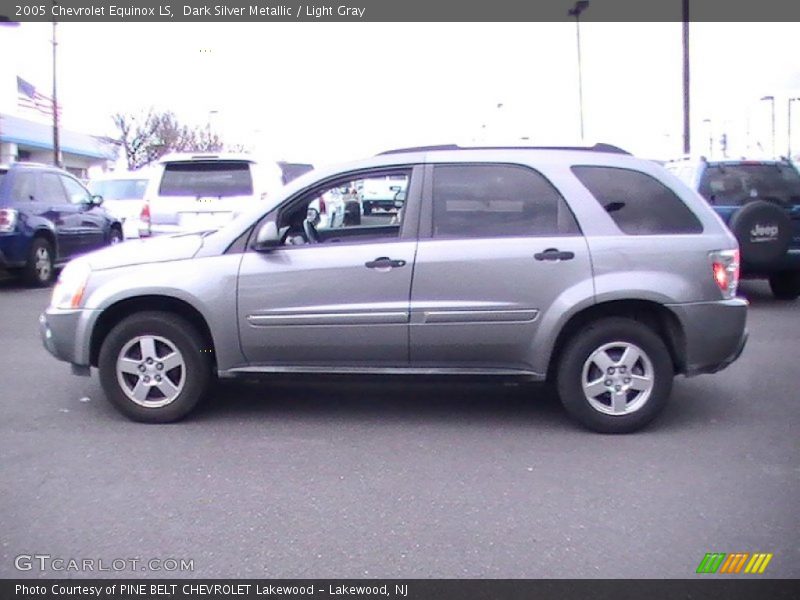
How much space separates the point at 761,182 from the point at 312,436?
7.53 m

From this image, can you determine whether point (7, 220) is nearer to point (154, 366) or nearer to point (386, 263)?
point (154, 366)

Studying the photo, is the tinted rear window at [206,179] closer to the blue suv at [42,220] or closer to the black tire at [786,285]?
the blue suv at [42,220]

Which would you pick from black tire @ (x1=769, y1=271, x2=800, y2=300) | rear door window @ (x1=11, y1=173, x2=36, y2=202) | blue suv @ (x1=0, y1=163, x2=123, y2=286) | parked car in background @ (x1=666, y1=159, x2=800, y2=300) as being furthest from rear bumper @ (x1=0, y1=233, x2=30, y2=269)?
black tire @ (x1=769, y1=271, x2=800, y2=300)

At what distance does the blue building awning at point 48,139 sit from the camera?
117 feet

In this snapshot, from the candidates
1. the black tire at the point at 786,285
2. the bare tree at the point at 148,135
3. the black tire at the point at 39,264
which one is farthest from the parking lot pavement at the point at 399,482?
the bare tree at the point at 148,135

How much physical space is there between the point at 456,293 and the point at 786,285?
7.51 metres

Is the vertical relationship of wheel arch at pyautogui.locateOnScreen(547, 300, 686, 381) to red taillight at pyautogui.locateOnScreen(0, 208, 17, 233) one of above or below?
below

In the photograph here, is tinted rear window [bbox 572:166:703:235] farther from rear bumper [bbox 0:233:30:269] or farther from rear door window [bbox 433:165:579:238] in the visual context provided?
rear bumper [bbox 0:233:30:269]

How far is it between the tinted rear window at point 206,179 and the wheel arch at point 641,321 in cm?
625

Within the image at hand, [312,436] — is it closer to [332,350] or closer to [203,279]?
[332,350]

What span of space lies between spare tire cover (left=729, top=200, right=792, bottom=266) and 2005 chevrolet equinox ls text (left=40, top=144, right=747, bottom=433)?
170 inches

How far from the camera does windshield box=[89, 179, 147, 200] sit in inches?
730

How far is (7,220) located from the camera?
12.3 metres
